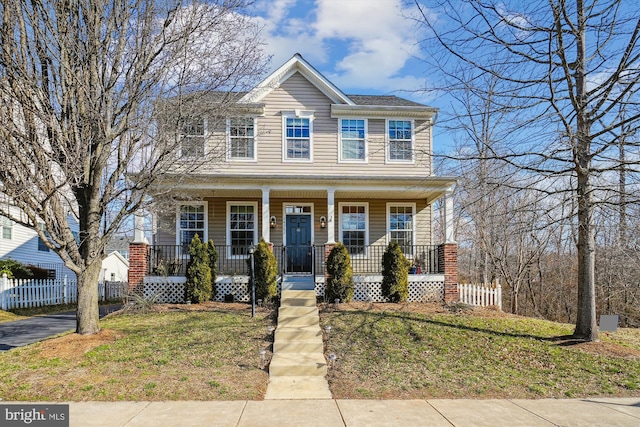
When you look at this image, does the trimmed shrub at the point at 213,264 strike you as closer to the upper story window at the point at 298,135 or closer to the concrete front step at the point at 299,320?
the concrete front step at the point at 299,320

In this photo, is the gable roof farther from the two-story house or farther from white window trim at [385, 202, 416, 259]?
white window trim at [385, 202, 416, 259]

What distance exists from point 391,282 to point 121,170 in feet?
24.0

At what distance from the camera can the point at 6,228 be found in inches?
790

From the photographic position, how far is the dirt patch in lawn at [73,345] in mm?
7754

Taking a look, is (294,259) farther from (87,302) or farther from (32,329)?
(32,329)

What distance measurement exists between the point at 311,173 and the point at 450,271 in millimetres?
5321

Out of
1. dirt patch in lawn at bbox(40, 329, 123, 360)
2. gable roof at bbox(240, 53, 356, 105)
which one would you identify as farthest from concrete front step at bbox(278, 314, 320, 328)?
gable roof at bbox(240, 53, 356, 105)

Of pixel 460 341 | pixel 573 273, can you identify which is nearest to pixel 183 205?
pixel 460 341

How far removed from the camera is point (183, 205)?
14.5 m

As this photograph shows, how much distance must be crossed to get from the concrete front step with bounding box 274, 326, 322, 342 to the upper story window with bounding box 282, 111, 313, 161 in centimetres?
692

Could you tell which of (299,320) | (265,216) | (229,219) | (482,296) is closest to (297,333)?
(299,320)

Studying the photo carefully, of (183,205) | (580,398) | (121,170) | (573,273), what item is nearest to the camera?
(580,398)

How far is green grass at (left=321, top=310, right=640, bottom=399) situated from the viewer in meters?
6.95

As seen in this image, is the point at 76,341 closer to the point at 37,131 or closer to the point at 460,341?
the point at 37,131
